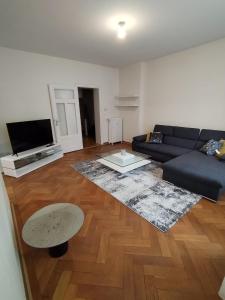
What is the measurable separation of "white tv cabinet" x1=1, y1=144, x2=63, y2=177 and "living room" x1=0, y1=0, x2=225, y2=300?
0.03 metres

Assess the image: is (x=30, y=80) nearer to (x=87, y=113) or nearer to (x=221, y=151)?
(x=87, y=113)

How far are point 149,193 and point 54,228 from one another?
157 cm

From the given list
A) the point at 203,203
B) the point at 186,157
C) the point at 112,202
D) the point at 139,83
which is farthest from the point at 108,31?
the point at 203,203

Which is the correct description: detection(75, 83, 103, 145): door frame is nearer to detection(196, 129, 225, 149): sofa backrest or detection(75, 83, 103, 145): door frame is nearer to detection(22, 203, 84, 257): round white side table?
detection(196, 129, 225, 149): sofa backrest

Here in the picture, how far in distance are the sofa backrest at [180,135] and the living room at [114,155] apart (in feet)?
0.10

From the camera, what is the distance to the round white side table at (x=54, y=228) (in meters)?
1.33

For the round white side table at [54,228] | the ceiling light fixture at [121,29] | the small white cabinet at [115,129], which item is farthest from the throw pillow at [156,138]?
the round white side table at [54,228]

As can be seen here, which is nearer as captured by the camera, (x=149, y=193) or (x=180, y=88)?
(x=149, y=193)

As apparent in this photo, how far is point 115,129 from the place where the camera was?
223 inches

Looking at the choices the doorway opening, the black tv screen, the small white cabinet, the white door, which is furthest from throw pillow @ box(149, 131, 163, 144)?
the doorway opening

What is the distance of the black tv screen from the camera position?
130 inches

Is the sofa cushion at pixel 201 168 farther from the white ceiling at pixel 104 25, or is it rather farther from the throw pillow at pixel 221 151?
the white ceiling at pixel 104 25

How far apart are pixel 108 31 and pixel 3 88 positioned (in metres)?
2.55

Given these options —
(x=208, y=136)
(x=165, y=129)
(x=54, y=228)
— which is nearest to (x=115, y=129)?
(x=165, y=129)
